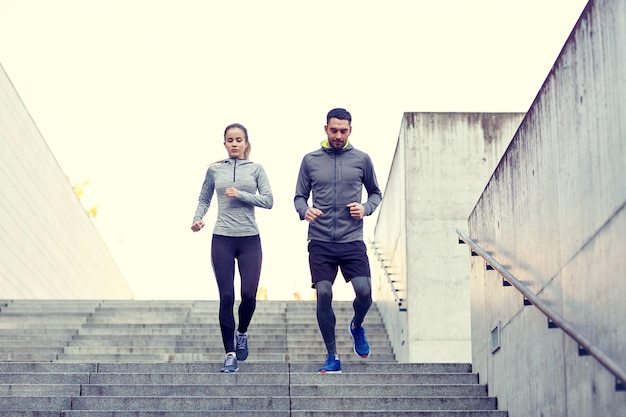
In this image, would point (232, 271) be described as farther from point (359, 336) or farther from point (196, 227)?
point (359, 336)

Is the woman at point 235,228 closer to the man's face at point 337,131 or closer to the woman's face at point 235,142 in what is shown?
the woman's face at point 235,142

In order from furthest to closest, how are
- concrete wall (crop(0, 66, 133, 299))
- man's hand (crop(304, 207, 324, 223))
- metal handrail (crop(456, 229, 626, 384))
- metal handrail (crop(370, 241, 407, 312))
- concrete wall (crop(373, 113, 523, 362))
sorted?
concrete wall (crop(0, 66, 133, 299)) < metal handrail (crop(370, 241, 407, 312)) < concrete wall (crop(373, 113, 523, 362)) < man's hand (crop(304, 207, 324, 223)) < metal handrail (crop(456, 229, 626, 384))

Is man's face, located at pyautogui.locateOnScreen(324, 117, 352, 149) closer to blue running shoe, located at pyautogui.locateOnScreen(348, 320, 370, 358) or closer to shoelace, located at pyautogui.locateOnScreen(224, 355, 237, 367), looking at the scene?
blue running shoe, located at pyautogui.locateOnScreen(348, 320, 370, 358)

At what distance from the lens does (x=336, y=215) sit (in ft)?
26.5

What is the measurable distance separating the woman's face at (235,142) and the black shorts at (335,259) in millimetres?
903

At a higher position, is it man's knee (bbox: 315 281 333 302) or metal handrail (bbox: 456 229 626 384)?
metal handrail (bbox: 456 229 626 384)

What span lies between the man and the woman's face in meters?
0.49

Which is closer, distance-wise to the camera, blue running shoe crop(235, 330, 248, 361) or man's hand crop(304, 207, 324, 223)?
man's hand crop(304, 207, 324, 223)

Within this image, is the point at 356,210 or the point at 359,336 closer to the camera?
the point at 356,210

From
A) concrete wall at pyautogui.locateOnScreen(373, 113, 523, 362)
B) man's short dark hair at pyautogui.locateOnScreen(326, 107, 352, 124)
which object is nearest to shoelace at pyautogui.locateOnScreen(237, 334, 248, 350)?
man's short dark hair at pyautogui.locateOnScreen(326, 107, 352, 124)

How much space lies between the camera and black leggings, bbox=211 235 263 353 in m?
8.16

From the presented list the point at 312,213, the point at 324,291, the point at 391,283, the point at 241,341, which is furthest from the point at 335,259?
the point at 391,283

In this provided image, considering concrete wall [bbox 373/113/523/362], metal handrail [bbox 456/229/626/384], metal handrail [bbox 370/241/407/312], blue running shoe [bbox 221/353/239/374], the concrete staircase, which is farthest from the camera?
metal handrail [bbox 370/241/407/312]

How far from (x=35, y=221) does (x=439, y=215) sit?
9.64 m
